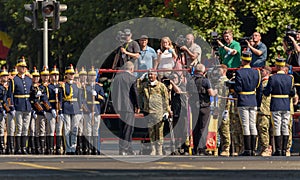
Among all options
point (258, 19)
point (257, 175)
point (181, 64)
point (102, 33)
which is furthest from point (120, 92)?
point (102, 33)

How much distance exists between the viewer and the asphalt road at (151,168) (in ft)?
52.5

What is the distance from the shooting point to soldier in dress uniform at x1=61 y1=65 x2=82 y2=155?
23703 mm

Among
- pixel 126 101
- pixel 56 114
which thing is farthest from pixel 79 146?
pixel 126 101

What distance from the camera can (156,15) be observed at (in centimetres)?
3419

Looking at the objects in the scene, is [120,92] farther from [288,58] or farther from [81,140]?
[288,58]

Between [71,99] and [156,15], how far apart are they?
35.4 feet

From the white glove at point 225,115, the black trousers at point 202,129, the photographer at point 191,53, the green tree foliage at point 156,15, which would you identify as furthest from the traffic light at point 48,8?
the white glove at point 225,115

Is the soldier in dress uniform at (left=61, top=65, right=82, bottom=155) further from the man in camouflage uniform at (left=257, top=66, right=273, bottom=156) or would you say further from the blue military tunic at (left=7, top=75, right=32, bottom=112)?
the man in camouflage uniform at (left=257, top=66, right=273, bottom=156)

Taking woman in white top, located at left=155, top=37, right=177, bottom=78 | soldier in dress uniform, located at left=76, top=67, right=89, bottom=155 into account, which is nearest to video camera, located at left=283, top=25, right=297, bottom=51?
woman in white top, located at left=155, top=37, right=177, bottom=78

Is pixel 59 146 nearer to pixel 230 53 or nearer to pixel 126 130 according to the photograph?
pixel 126 130

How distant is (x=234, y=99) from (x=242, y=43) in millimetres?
1936

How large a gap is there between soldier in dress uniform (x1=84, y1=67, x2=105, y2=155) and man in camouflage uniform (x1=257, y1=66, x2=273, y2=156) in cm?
331

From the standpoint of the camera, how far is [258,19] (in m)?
32.7

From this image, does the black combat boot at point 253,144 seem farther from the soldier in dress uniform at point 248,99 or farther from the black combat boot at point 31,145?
the black combat boot at point 31,145
